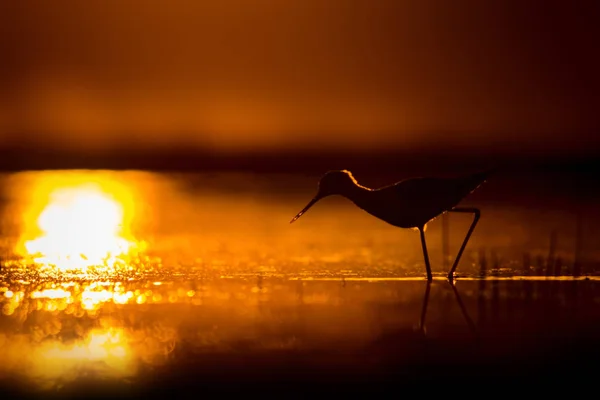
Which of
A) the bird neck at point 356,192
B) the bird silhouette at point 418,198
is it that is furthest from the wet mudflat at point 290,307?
the bird neck at point 356,192

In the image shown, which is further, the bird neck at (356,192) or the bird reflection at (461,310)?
the bird neck at (356,192)

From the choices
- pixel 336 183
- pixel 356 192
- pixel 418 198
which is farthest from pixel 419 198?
pixel 336 183

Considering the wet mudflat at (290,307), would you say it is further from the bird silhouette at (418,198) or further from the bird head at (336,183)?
the bird head at (336,183)

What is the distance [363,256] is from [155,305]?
7.71ft

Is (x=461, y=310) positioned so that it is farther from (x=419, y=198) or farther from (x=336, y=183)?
(x=336, y=183)

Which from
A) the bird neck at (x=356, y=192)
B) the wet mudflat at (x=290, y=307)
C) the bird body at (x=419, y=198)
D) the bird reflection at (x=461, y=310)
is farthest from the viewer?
the bird neck at (x=356, y=192)

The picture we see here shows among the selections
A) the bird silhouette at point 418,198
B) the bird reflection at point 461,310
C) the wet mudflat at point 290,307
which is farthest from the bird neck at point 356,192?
the bird reflection at point 461,310

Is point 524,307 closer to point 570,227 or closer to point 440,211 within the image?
point 440,211

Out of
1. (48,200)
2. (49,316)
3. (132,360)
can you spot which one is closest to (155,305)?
(49,316)

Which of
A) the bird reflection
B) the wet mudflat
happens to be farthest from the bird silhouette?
the wet mudflat

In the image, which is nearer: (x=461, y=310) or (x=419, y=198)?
(x=461, y=310)

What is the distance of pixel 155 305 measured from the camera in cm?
520

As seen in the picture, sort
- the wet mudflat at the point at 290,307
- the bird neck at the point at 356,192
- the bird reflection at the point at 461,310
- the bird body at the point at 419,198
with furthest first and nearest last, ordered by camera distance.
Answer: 1. the bird neck at the point at 356,192
2. the bird body at the point at 419,198
3. the bird reflection at the point at 461,310
4. the wet mudflat at the point at 290,307

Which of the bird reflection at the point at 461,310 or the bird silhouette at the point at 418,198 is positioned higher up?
the bird silhouette at the point at 418,198
